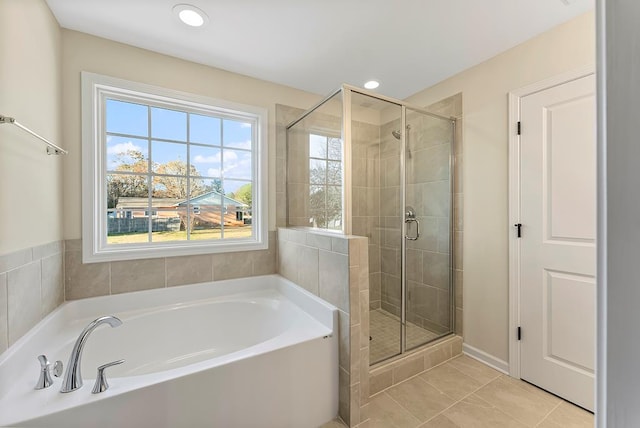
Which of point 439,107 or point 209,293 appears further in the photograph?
point 439,107

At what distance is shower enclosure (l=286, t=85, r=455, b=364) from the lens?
209cm

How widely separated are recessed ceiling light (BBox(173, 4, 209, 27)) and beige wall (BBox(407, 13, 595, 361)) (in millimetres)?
2045

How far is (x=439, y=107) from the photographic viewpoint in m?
2.49

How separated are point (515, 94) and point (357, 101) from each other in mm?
1149

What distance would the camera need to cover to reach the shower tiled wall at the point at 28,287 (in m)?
1.19

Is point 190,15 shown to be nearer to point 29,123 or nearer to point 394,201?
point 29,123

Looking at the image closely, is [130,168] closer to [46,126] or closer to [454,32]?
[46,126]

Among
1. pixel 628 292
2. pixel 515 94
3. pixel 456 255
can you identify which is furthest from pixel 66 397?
pixel 515 94

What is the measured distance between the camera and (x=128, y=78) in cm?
194

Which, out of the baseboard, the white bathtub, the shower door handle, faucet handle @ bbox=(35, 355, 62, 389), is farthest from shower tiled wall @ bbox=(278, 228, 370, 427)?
faucet handle @ bbox=(35, 355, 62, 389)

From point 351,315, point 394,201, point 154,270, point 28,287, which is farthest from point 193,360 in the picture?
point 394,201

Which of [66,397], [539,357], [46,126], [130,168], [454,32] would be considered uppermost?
[454,32]

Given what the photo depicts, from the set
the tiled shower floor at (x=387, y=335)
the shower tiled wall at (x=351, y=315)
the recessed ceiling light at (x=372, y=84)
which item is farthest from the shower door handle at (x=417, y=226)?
the recessed ceiling light at (x=372, y=84)

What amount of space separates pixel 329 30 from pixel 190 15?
2.86ft
